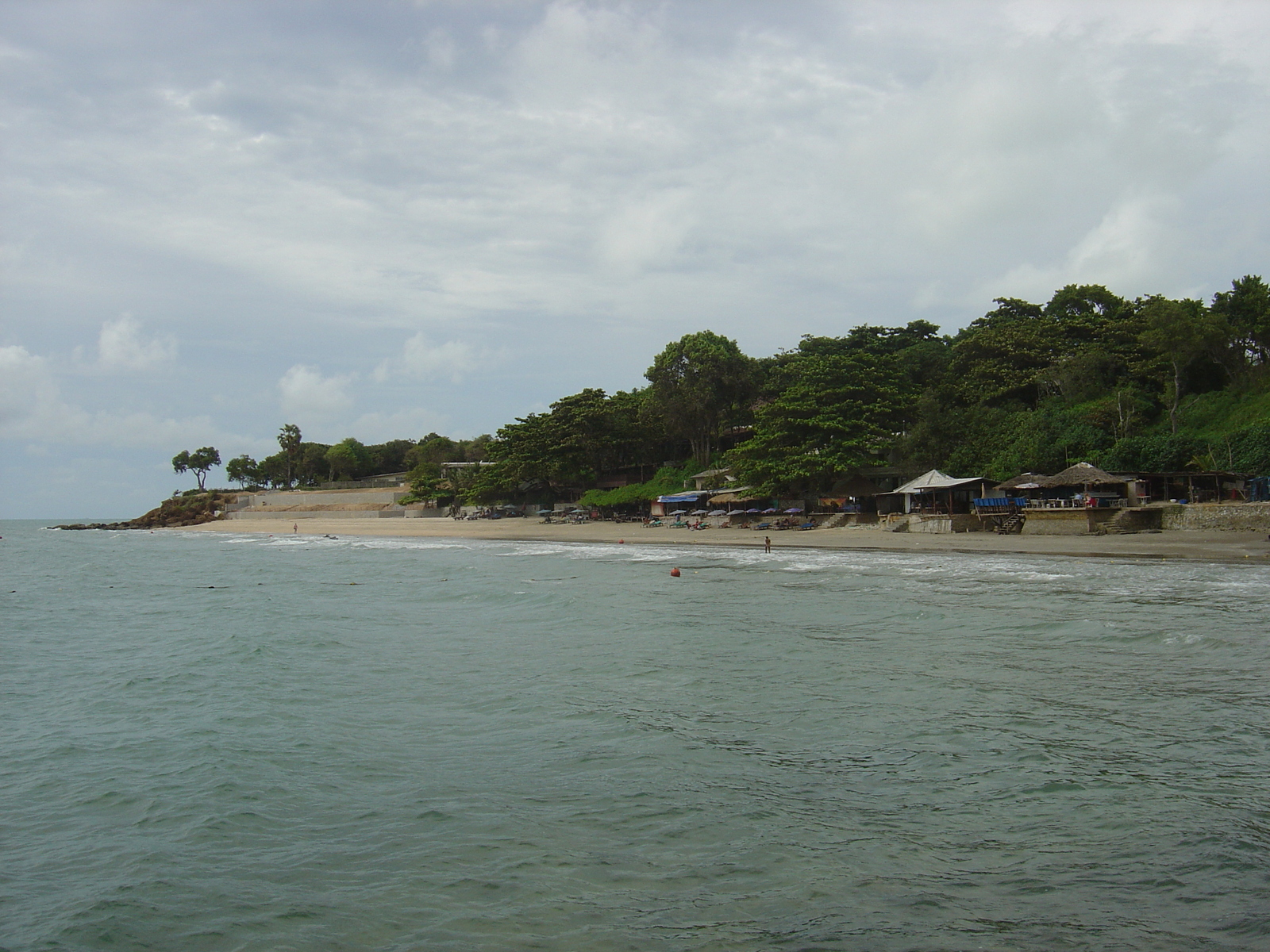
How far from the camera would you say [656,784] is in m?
6.48

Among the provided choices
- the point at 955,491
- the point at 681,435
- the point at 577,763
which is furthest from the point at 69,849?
the point at 681,435

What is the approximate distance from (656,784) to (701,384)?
40.6m

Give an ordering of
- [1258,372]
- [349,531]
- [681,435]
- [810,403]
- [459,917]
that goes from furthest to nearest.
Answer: [349,531] < [681,435] < [810,403] < [1258,372] < [459,917]

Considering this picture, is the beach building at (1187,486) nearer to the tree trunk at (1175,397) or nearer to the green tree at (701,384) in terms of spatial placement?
the tree trunk at (1175,397)

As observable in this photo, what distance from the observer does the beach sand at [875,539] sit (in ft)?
73.3

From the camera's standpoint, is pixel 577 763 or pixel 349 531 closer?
pixel 577 763

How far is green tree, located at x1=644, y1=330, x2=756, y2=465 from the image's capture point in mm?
46031

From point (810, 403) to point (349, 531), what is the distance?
35016 mm

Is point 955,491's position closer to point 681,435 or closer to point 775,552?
point 775,552

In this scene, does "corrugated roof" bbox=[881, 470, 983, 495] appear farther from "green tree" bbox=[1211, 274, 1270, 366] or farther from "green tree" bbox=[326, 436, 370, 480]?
"green tree" bbox=[326, 436, 370, 480]

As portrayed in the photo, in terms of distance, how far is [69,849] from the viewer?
5.67m

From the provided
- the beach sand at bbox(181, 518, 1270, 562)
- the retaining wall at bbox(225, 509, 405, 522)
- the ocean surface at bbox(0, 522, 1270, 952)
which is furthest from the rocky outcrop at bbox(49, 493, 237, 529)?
the ocean surface at bbox(0, 522, 1270, 952)

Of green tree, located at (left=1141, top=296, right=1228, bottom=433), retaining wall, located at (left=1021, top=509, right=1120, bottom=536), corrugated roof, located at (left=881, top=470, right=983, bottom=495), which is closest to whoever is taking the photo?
retaining wall, located at (left=1021, top=509, right=1120, bottom=536)

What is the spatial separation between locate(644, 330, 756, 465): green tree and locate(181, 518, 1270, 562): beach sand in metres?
7.08
